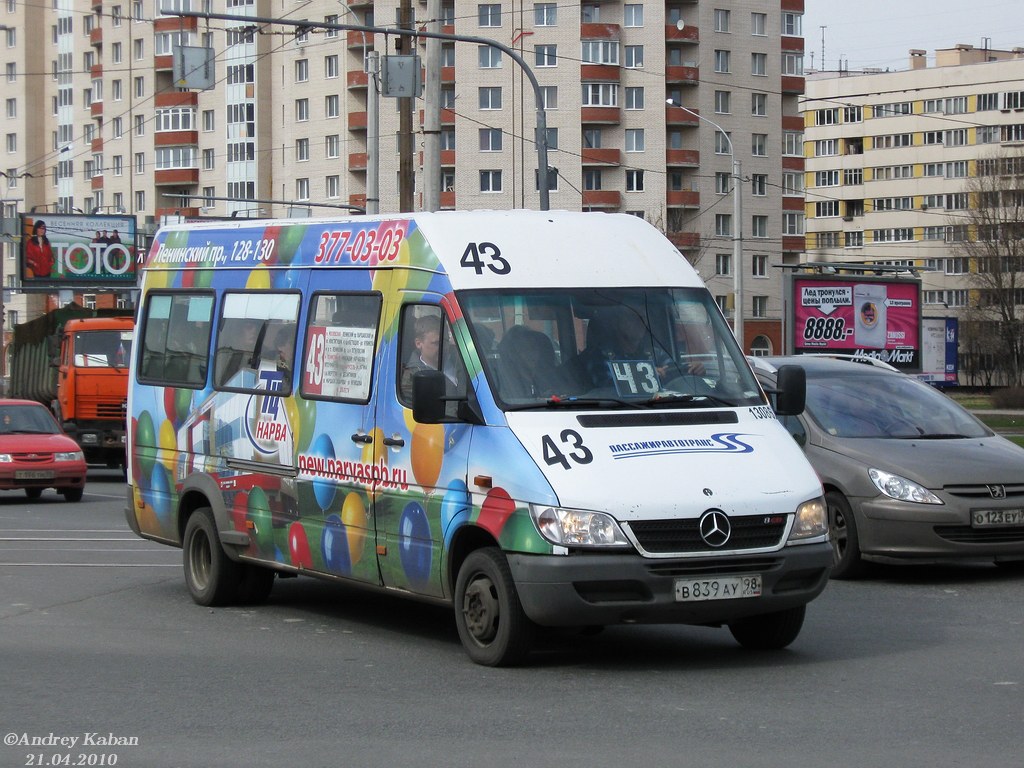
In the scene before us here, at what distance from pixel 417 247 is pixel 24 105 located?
116605 mm

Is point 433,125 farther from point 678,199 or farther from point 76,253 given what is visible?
point 678,199

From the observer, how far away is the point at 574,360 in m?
9.48

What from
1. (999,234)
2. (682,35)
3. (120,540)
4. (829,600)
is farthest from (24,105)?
(829,600)

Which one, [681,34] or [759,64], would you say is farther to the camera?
[759,64]

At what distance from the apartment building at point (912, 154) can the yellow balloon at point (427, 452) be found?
4340 inches

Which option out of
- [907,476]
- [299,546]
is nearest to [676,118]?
[907,476]

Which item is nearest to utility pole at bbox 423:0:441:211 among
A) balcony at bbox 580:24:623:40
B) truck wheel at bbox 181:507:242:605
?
truck wheel at bbox 181:507:242:605

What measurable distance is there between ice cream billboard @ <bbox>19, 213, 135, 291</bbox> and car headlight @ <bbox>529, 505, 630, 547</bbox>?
2293 inches

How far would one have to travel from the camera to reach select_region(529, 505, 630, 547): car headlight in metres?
8.66

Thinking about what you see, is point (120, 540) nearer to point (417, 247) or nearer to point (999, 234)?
point (417, 247)

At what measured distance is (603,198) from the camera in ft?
309

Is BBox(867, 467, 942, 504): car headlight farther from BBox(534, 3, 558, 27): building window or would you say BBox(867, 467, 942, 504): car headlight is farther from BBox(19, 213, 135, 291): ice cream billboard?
BBox(534, 3, 558, 27): building window

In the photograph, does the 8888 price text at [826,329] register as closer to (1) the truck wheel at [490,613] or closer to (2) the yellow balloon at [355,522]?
(2) the yellow balloon at [355,522]

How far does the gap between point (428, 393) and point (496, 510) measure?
72 centimetres
